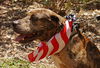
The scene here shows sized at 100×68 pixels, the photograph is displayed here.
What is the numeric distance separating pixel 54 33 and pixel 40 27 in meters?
0.24

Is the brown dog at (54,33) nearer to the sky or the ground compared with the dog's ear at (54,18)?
nearer to the ground

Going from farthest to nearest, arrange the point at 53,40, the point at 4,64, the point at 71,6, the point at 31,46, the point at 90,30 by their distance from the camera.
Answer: the point at 71,6, the point at 90,30, the point at 31,46, the point at 4,64, the point at 53,40

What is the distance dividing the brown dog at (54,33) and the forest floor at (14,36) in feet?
2.48

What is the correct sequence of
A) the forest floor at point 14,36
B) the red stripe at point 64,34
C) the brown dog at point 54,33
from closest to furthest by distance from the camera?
1. the red stripe at point 64,34
2. the brown dog at point 54,33
3. the forest floor at point 14,36

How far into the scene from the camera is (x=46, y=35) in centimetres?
427

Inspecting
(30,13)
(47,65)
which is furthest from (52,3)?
(30,13)

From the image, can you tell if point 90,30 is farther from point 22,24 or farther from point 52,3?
point 22,24

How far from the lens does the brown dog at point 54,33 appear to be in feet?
13.9

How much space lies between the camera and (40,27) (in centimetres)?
424

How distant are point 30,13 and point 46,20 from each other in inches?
15.1

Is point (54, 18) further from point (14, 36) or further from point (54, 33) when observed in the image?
point (14, 36)

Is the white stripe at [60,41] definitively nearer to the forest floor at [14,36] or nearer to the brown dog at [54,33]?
the brown dog at [54,33]

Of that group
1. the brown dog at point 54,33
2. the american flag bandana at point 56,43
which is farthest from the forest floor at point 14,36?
the american flag bandana at point 56,43

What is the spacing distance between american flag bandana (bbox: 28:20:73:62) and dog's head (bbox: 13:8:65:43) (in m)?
0.11
